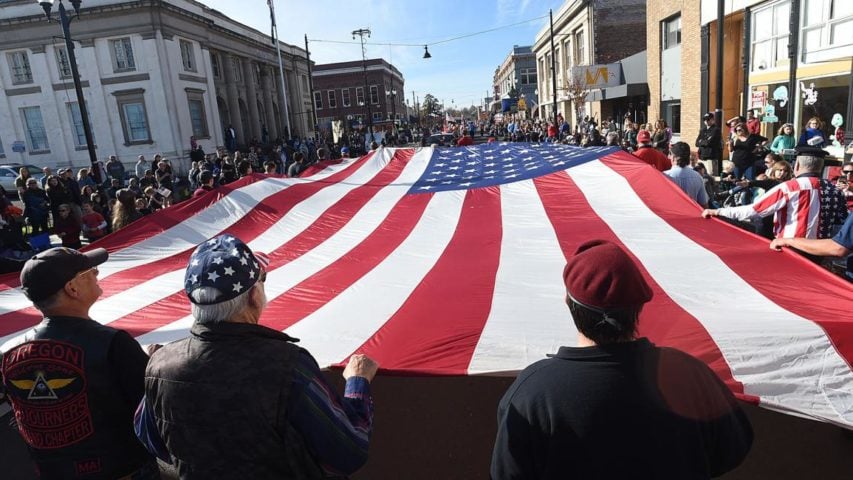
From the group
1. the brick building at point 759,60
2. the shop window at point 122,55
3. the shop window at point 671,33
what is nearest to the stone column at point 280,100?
the shop window at point 122,55

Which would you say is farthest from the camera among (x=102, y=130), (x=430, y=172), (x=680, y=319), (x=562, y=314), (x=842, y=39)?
(x=102, y=130)

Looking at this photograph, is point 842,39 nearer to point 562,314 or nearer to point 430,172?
point 430,172

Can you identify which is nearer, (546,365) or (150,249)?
(546,365)

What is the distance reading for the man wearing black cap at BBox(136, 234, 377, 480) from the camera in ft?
4.99

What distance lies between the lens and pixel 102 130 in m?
26.8

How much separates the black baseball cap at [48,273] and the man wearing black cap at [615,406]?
1.84 m

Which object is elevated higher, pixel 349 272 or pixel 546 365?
pixel 546 365

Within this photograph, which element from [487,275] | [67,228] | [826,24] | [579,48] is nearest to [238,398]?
[487,275]

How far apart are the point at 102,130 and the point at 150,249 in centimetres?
2679

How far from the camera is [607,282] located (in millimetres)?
1367

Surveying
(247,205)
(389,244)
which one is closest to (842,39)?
(389,244)

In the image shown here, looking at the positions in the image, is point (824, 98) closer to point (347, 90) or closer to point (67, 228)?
point (67, 228)

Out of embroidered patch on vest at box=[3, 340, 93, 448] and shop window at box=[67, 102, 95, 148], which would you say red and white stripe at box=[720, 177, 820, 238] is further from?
shop window at box=[67, 102, 95, 148]

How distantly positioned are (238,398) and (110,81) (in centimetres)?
3061
